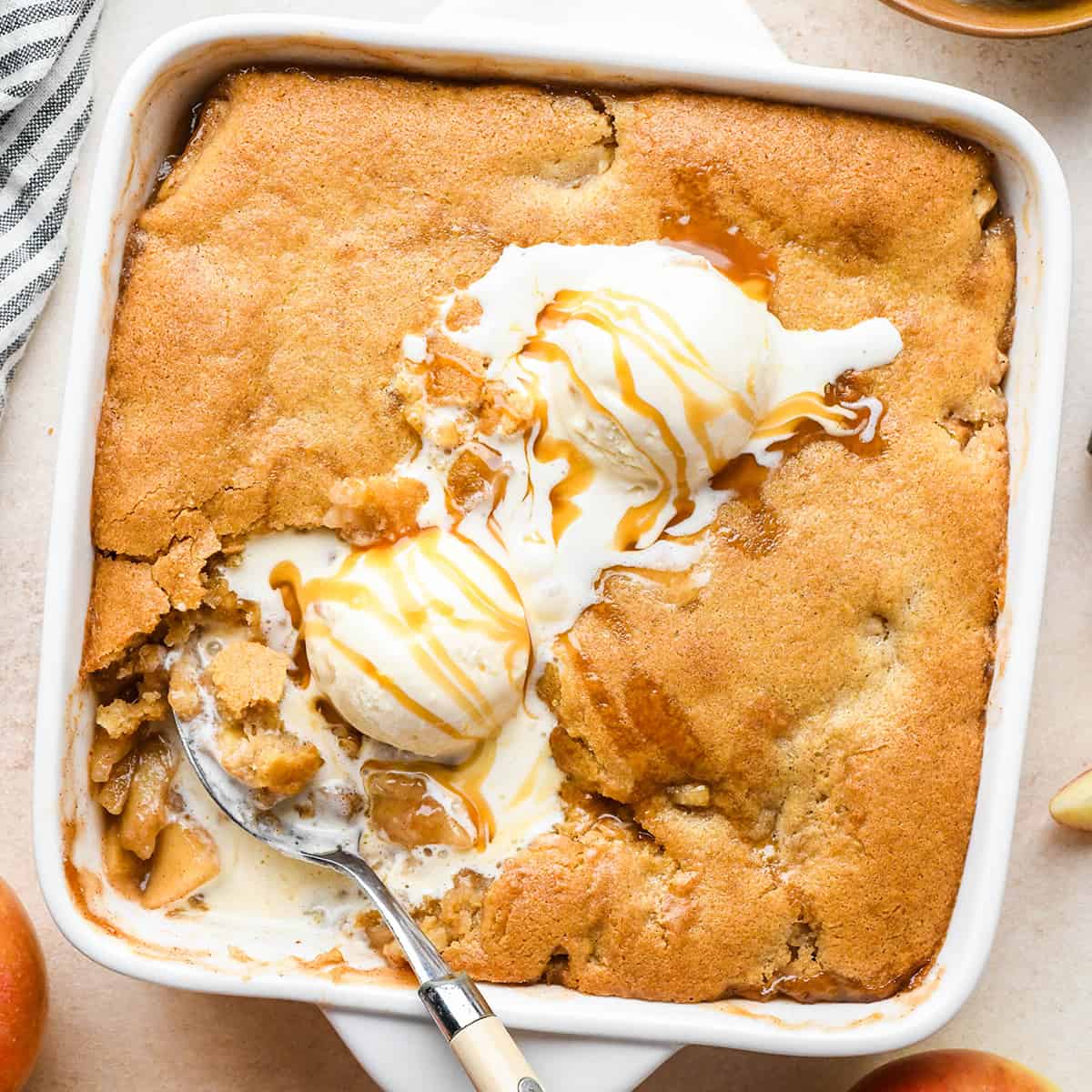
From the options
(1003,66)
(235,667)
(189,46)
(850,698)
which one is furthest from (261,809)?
(1003,66)

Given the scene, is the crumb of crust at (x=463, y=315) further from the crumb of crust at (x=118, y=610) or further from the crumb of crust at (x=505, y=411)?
the crumb of crust at (x=118, y=610)

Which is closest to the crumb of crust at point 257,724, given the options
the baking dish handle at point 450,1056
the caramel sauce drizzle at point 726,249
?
the baking dish handle at point 450,1056

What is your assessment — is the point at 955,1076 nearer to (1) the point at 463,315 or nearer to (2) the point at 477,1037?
(2) the point at 477,1037

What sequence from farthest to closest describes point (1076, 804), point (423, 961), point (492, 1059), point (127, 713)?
1. point (1076, 804)
2. point (127, 713)
3. point (423, 961)
4. point (492, 1059)

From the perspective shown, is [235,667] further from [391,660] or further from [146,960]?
[146,960]

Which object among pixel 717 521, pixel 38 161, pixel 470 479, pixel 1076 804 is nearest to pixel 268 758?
pixel 470 479

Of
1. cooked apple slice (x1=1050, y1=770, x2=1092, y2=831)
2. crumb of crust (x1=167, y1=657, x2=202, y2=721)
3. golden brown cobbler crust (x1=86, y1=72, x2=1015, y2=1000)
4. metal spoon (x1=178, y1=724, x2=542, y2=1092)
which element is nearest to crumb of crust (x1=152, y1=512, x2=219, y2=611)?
golden brown cobbler crust (x1=86, y1=72, x2=1015, y2=1000)

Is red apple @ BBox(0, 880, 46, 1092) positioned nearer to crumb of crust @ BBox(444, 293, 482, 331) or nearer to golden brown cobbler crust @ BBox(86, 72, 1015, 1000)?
golden brown cobbler crust @ BBox(86, 72, 1015, 1000)
